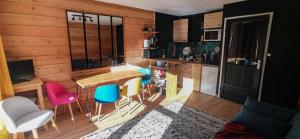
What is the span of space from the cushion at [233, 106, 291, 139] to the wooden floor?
111 cm

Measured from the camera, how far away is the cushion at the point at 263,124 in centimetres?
158

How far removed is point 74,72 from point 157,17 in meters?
2.92

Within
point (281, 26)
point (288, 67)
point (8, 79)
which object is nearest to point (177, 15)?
point (281, 26)

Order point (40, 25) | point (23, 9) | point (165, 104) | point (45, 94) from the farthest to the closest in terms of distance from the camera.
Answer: point (165, 104) → point (45, 94) → point (40, 25) → point (23, 9)

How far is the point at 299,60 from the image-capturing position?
2758 mm

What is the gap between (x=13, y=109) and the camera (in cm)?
207

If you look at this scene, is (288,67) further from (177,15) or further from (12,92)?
(12,92)

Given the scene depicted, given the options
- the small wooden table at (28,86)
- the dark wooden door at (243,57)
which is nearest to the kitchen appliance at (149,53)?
the dark wooden door at (243,57)

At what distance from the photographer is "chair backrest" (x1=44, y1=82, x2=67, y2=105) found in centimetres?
265

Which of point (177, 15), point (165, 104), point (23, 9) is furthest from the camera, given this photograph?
point (177, 15)

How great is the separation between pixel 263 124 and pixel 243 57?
2.21 meters

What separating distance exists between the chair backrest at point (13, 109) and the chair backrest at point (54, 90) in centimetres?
35

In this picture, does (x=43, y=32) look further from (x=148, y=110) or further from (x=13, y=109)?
(x=148, y=110)

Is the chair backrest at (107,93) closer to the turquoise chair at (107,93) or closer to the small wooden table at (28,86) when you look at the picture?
the turquoise chair at (107,93)
